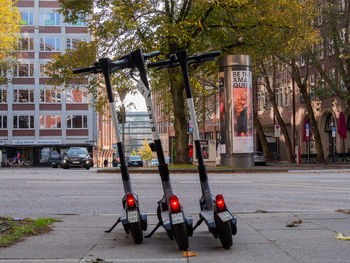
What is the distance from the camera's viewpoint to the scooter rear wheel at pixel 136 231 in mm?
5195

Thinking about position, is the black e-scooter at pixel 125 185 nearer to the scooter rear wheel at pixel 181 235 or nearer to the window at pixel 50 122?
the scooter rear wheel at pixel 181 235

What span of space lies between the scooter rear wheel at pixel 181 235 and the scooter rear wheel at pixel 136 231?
20.7 inches

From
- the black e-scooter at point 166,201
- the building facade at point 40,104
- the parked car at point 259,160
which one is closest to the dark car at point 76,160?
the parked car at point 259,160

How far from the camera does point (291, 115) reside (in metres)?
53.1

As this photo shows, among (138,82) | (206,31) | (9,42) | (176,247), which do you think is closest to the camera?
(176,247)

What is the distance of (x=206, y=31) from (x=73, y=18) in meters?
7.23

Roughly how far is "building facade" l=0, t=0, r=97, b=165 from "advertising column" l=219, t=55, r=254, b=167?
123ft

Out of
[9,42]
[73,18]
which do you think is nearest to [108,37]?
[73,18]

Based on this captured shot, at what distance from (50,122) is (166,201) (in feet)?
191

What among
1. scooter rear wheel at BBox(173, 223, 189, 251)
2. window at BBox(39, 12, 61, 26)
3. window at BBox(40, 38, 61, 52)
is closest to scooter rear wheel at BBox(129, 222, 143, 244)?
scooter rear wheel at BBox(173, 223, 189, 251)

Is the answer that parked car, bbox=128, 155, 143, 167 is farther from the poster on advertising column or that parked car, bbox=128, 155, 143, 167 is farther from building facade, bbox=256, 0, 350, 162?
the poster on advertising column

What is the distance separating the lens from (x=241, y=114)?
2580 cm

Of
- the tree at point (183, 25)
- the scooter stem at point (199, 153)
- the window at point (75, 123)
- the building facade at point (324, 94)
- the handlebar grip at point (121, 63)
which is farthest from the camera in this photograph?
the window at point (75, 123)

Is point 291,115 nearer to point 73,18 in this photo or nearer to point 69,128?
point 69,128
